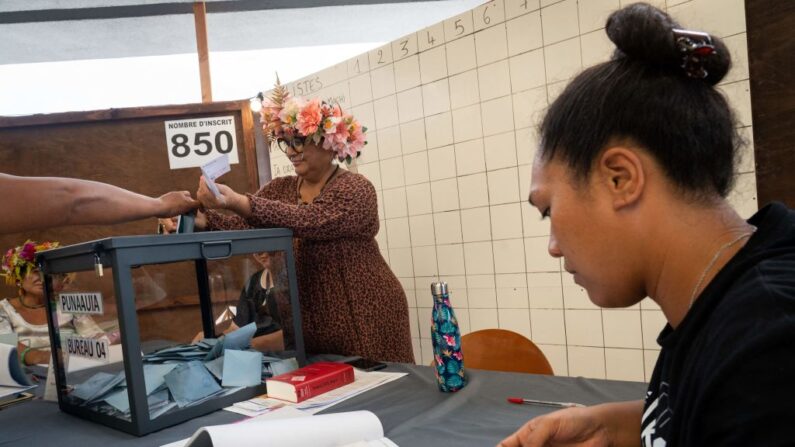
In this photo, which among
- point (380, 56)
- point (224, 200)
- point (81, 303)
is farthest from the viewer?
point (380, 56)

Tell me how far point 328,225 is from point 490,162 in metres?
1.39

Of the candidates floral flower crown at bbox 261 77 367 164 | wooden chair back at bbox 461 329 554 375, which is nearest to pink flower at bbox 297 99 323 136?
floral flower crown at bbox 261 77 367 164

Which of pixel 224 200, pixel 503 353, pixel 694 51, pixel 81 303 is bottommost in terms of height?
pixel 503 353

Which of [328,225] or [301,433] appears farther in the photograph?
[328,225]

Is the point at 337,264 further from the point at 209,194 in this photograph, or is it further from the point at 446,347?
the point at 446,347

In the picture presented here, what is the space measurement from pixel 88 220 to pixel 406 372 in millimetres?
964

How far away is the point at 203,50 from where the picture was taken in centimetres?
343

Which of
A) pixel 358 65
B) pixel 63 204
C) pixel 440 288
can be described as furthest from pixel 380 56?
pixel 440 288

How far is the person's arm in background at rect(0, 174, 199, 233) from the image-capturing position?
4.32ft

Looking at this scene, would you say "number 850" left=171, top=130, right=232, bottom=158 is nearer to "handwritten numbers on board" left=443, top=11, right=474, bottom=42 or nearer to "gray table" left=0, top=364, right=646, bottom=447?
"handwritten numbers on board" left=443, top=11, right=474, bottom=42

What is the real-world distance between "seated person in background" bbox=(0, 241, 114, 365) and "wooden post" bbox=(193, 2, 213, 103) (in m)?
1.54

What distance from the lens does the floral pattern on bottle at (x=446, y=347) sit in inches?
48.8

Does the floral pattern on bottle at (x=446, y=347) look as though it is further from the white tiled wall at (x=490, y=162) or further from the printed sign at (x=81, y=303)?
the white tiled wall at (x=490, y=162)

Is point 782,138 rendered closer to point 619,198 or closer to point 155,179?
point 619,198
